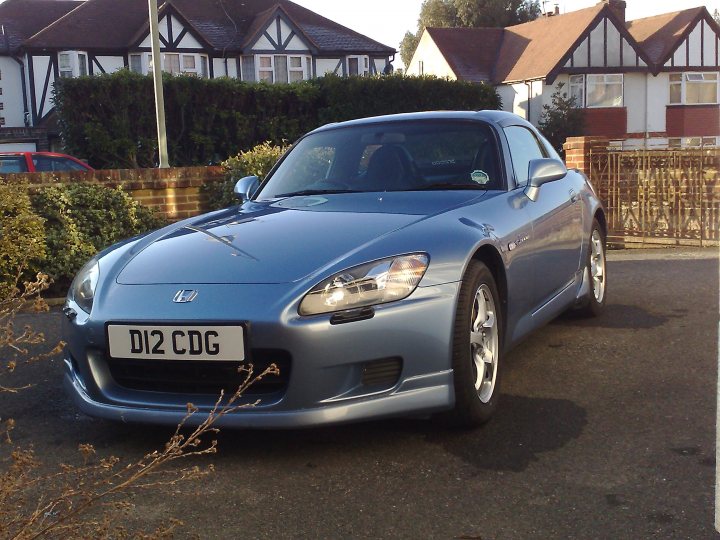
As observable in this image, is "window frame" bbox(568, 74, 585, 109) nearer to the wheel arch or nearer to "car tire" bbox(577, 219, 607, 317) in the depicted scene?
"car tire" bbox(577, 219, 607, 317)

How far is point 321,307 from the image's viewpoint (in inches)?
139

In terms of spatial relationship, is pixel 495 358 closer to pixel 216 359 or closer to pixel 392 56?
pixel 216 359

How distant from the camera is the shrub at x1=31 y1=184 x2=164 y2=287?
798cm

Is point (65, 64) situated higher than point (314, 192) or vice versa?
point (65, 64)

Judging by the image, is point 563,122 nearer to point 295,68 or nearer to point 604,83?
point 604,83

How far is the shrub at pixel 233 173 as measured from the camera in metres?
9.55

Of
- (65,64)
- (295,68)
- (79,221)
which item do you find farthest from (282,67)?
(79,221)

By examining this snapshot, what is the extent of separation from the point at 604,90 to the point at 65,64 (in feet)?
78.3

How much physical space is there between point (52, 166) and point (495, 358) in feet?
52.5

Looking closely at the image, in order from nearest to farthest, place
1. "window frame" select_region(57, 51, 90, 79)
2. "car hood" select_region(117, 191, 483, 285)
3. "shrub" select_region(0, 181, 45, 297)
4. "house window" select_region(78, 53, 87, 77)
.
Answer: "car hood" select_region(117, 191, 483, 285) < "shrub" select_region(0, 181, 45, 297) < "window frame" select_region(57, 51, 90, 79) < "house window" select_region(78, 53, 87, 77)

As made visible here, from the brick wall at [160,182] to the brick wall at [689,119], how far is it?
36603 mm

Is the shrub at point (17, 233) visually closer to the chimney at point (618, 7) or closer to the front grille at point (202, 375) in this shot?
the front grille at point (202, 375)

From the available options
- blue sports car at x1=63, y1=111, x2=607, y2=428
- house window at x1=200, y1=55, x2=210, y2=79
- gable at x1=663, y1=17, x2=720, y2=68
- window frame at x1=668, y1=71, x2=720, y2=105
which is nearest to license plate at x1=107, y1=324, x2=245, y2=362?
blue sports car at x1=63, y1=111, x2=607, y2=428

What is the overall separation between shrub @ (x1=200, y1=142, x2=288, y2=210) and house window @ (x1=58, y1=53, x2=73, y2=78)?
31868 mm
